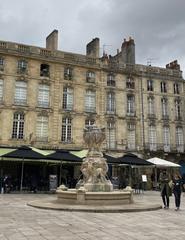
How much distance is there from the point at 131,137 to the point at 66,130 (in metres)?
6.48

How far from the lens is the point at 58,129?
28094 mm

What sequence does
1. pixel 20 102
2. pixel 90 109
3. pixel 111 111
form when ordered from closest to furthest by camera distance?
pixel 20 102
pixel 90 109
pixel 111 111

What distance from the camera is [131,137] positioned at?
30.9 metres

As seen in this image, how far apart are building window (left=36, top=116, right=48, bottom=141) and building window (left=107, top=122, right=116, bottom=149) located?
5831 mm

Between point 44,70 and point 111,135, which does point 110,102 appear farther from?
point 44,70

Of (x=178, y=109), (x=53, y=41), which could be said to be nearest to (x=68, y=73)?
(x=53, y=41)

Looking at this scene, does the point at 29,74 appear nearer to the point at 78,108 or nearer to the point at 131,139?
the point at 78,108

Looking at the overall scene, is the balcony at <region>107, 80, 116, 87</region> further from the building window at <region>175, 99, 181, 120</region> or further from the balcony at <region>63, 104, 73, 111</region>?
the building window at <region>175, 99, 181, 120</region>

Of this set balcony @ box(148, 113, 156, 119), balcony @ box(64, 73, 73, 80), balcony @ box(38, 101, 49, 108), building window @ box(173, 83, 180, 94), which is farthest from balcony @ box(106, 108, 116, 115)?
building window @ box(173, 83, 180, 94)

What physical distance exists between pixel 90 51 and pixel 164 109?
936 centimetres

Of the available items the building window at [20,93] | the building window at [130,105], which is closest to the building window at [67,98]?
the building window at [20,93]

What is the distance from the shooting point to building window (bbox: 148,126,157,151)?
102 feet

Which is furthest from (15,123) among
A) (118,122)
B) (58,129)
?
(118,122)

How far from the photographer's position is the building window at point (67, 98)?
28906mm
